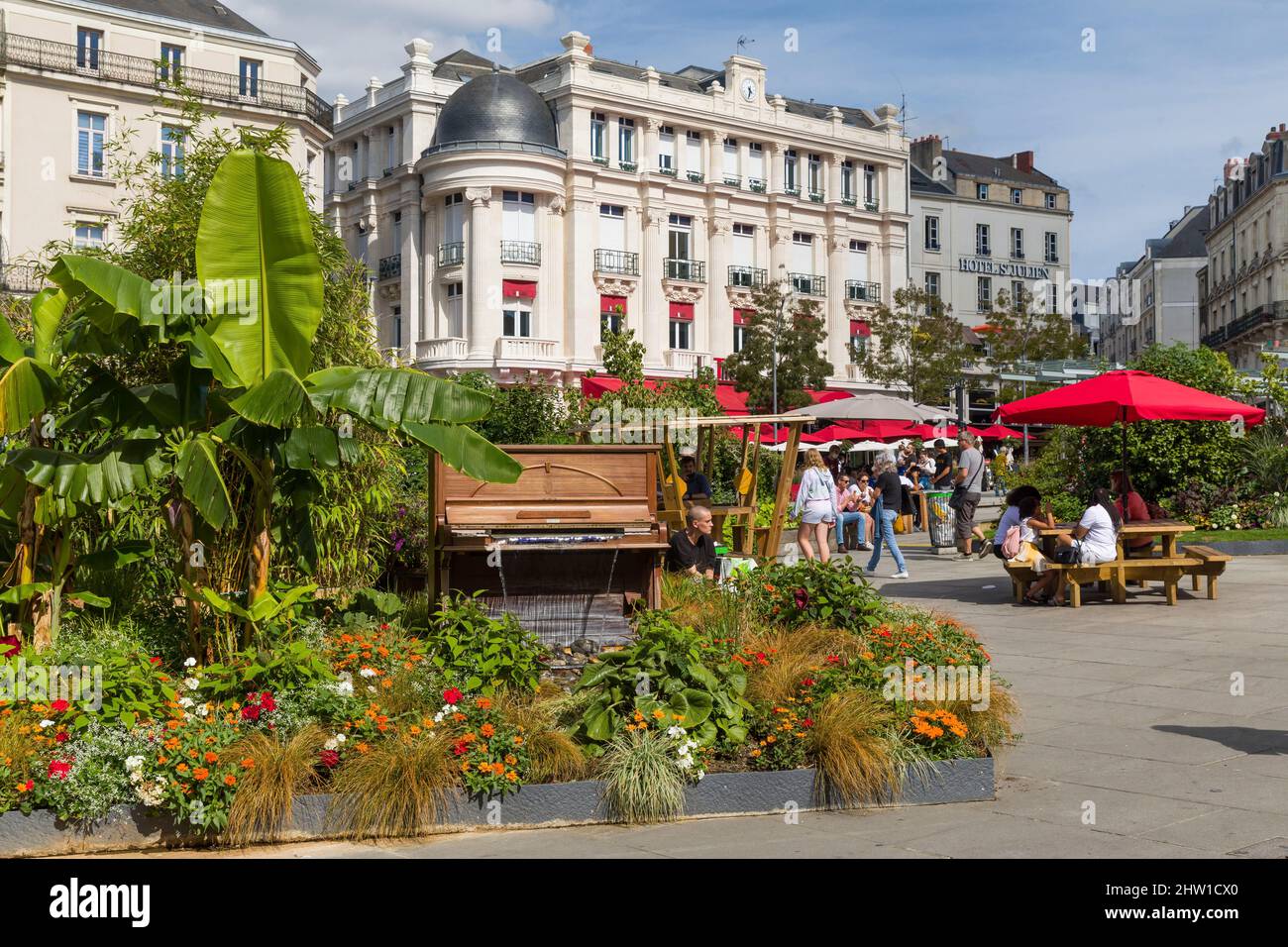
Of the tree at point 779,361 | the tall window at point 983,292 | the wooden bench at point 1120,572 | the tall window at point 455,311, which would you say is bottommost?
the wooden bench at point 1120,572

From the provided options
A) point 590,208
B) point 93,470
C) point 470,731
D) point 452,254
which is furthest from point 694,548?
point 590,208

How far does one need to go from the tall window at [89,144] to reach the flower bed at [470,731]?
4021cm

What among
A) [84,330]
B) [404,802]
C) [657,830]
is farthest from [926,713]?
[84,330]

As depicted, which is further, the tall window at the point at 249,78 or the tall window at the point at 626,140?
the tall window at the point at 626,140

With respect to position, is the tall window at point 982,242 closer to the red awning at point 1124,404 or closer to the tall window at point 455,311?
the tall window at point 455,311

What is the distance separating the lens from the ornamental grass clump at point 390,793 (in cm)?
631

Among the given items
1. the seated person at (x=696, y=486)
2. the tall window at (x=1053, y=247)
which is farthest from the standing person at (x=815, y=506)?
the tall window at (x=1053, y=247)

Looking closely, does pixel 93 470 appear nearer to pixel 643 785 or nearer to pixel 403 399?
pixel 403 399

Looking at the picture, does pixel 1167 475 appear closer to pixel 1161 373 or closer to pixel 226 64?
pixel 1161 373

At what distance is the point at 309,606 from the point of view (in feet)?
29.4

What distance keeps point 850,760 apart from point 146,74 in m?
44.2

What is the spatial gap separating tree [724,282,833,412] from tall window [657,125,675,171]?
7405 mm

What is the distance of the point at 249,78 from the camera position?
46.3m

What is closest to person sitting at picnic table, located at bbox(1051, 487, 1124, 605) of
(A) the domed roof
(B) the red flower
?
(B) the red flower
